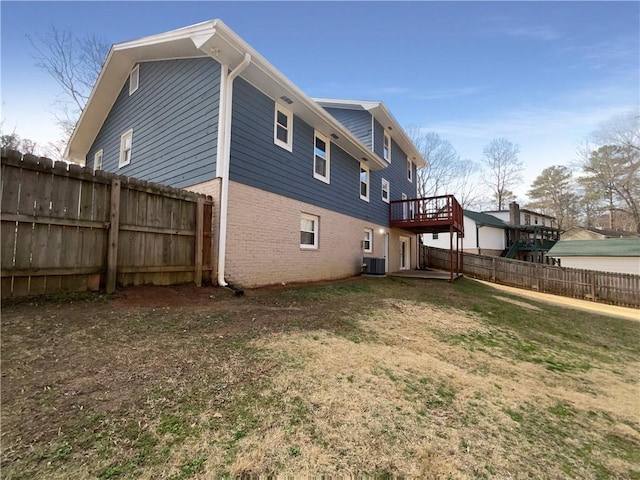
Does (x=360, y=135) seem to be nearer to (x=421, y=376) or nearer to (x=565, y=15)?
(x=565, y=15)

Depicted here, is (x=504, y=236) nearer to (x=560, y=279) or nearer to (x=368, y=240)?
(x=560, y=279)

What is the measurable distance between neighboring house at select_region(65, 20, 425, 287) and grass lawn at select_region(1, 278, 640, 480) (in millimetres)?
2993

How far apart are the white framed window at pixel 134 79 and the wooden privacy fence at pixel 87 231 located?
695 centimetres

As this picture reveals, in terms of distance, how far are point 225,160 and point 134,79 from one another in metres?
6.78

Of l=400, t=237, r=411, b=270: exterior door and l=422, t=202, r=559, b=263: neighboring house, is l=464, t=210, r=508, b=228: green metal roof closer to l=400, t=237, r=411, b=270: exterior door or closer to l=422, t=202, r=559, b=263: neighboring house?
l=422, t=202, r=559, b=263: neighboring house

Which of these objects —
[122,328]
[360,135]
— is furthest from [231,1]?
[122,328]

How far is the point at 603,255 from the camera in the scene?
17.3 metres

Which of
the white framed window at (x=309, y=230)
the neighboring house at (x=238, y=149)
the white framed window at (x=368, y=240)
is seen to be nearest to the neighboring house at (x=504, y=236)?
the white framed window at (x=368, y=240)

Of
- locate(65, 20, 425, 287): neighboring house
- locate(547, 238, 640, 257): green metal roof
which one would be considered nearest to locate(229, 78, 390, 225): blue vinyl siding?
locate(65, 20, 425, 287): neighboring house

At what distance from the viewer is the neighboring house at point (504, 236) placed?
26656 mm

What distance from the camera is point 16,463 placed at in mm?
1562

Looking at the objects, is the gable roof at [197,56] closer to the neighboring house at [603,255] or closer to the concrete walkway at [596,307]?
the concrete walkway at [596,307]

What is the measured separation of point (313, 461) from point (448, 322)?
195 inches

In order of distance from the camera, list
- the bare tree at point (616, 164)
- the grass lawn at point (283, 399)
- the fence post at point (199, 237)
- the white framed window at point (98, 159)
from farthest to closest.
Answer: the bare tree at point (616, 164), the white framed window at point (98, 159), the fence post at point (199, 237), the grass lawn at point (283, 399)
